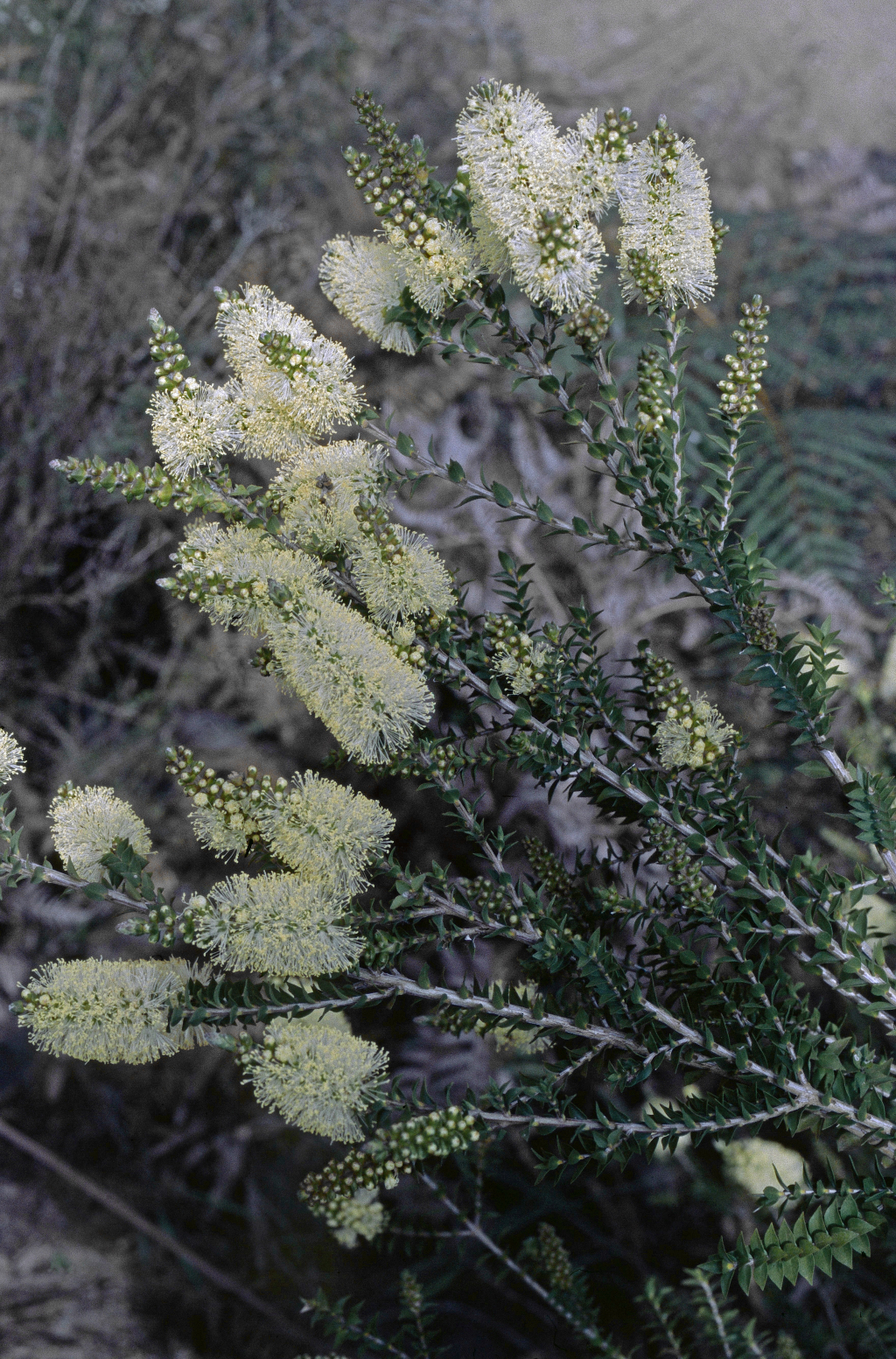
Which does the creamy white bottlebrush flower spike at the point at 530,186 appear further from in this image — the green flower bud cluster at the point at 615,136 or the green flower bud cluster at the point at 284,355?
the green flower bud cluster at the point at 284,355

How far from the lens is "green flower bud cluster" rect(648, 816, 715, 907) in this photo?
19.6 inches

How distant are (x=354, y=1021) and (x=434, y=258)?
32.6 inches

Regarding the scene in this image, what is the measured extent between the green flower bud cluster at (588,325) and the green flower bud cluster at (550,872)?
0.30 meters

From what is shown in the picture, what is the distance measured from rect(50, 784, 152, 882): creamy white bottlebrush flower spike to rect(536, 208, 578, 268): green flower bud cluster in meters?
0.35

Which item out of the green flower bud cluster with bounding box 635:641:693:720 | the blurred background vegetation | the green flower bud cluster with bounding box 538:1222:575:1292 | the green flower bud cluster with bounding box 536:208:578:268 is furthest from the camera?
the blurred background vegetation

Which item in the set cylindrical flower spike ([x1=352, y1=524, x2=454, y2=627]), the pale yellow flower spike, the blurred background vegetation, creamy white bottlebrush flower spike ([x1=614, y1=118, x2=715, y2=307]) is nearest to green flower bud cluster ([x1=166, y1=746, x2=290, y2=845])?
cylindrical flower spike ([x1=352, y1=524, x2=454, y2=627])

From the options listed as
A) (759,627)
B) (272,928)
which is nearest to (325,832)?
(272,928)

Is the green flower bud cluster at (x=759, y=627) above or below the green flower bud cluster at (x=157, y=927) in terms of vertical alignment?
above

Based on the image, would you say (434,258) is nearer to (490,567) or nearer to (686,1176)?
(490,567)

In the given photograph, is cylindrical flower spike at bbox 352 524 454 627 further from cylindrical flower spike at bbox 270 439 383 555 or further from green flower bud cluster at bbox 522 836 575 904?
green flower bud cluster at bbox 522 836 575 904

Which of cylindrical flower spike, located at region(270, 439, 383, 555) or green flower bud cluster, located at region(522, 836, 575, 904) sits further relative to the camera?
green flower bud cluster, located at region(522, 836, 575, 904)

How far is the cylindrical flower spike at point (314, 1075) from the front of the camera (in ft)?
1.55

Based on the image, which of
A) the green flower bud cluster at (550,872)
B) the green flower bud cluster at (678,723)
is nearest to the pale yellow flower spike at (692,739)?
the green flower bud cluster at (678,723)

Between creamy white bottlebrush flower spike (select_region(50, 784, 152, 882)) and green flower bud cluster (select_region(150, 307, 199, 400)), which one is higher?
green flower bud cluster (select_region(150, 307, 199, 400))
